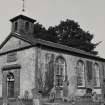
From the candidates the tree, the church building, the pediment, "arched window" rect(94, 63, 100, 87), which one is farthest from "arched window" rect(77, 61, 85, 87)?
the tree

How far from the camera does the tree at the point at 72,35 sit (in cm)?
5412

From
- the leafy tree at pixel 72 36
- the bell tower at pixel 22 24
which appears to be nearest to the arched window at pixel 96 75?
the bell tower at pixel 22 24

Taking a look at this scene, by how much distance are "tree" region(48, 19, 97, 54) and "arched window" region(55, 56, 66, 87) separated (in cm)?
2563

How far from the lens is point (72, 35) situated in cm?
5484

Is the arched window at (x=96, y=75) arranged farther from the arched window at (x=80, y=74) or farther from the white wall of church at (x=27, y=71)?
the white wall of church at (x=27, y=71)

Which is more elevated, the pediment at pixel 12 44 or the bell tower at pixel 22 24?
the bell tower at pixel 22 24

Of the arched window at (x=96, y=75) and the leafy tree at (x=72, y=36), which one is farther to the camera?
the leafy tree at (x=72, y=36)

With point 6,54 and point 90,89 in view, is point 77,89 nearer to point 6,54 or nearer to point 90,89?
point 90,89

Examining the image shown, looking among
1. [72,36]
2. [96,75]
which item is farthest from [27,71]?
[72,36]

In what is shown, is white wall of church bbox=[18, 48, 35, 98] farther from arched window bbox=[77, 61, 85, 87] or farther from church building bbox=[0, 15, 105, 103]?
arched window bbox=[77, 61, 85, 87]

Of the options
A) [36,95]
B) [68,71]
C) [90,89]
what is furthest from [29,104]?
[90,89]

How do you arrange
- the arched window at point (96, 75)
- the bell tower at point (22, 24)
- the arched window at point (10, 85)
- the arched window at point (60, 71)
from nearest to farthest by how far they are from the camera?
the arched window at point (10, 85) → the arched window at point (60, 71) → the bell tower at point (22, 24) → the arched window at point (96, 75)

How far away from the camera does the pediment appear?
1048 inches

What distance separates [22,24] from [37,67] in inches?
297
